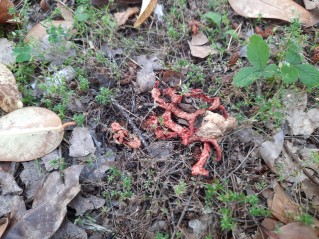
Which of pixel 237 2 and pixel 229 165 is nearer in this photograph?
pixel 229 165

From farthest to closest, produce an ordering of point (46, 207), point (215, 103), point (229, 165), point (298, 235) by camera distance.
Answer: point (215, 103) → point (229, 165) → point (46, 207) → point (298, 235)

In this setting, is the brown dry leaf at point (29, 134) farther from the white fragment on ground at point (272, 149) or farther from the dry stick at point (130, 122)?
the white fragment on ground at point (272, 149)

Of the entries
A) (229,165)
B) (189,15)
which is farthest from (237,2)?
(229,165)

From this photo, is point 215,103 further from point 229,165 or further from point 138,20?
point 138,20

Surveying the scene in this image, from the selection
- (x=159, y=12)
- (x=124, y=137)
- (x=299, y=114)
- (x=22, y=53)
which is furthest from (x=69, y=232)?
(x=159, y=12)

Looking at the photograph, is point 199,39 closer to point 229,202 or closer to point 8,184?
point 229,202

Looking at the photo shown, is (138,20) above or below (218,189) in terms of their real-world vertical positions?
above

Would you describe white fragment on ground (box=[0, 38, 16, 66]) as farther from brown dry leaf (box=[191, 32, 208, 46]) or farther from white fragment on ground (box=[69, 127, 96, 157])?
brown dry leaf (box=[191, 32, 208, 46])

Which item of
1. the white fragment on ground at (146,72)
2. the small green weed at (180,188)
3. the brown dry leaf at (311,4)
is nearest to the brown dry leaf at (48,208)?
the small green weed at (180,188)
